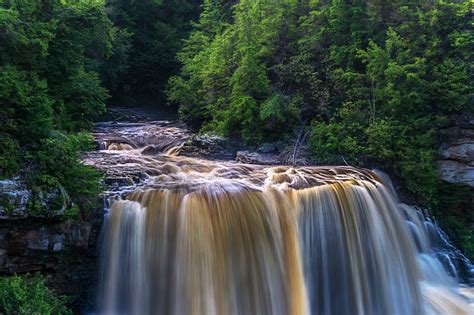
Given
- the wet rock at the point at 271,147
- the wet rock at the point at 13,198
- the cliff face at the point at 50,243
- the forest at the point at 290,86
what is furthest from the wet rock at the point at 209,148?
the wet rock at the point at 13,198

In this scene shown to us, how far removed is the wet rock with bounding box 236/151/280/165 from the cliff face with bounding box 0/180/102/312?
5.32 m

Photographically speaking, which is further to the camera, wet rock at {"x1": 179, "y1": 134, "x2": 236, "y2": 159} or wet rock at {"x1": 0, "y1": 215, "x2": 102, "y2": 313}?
wet rock at {"x1": 179, "y1": 134, "x2": 236, "y2": 159}

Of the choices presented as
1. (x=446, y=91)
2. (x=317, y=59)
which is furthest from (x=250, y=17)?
(x=446, y=91)

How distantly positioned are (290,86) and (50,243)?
359 inches

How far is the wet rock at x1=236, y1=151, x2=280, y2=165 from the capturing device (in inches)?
488

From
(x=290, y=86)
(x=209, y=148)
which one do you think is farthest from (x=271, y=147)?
(x=290, y=86)

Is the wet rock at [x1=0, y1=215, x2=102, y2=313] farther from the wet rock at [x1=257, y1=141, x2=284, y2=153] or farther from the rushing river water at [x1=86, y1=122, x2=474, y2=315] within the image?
the wet rock at [x1=257, y1=141, x2=284, y2=153]

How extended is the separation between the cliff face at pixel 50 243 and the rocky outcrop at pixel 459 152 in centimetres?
900

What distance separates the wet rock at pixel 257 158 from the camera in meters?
12.4

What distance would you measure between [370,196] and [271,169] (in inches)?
103

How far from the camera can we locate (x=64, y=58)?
9125 millimetres

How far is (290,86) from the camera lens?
553 inches

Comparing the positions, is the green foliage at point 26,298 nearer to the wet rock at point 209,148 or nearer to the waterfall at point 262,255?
the waterfall at point 262,255

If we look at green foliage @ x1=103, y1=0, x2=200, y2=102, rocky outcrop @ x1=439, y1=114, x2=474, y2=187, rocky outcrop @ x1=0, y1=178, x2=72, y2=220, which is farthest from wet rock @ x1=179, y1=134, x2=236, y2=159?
green foliage @ x1=103, y1=0, x2=200, y2=102
